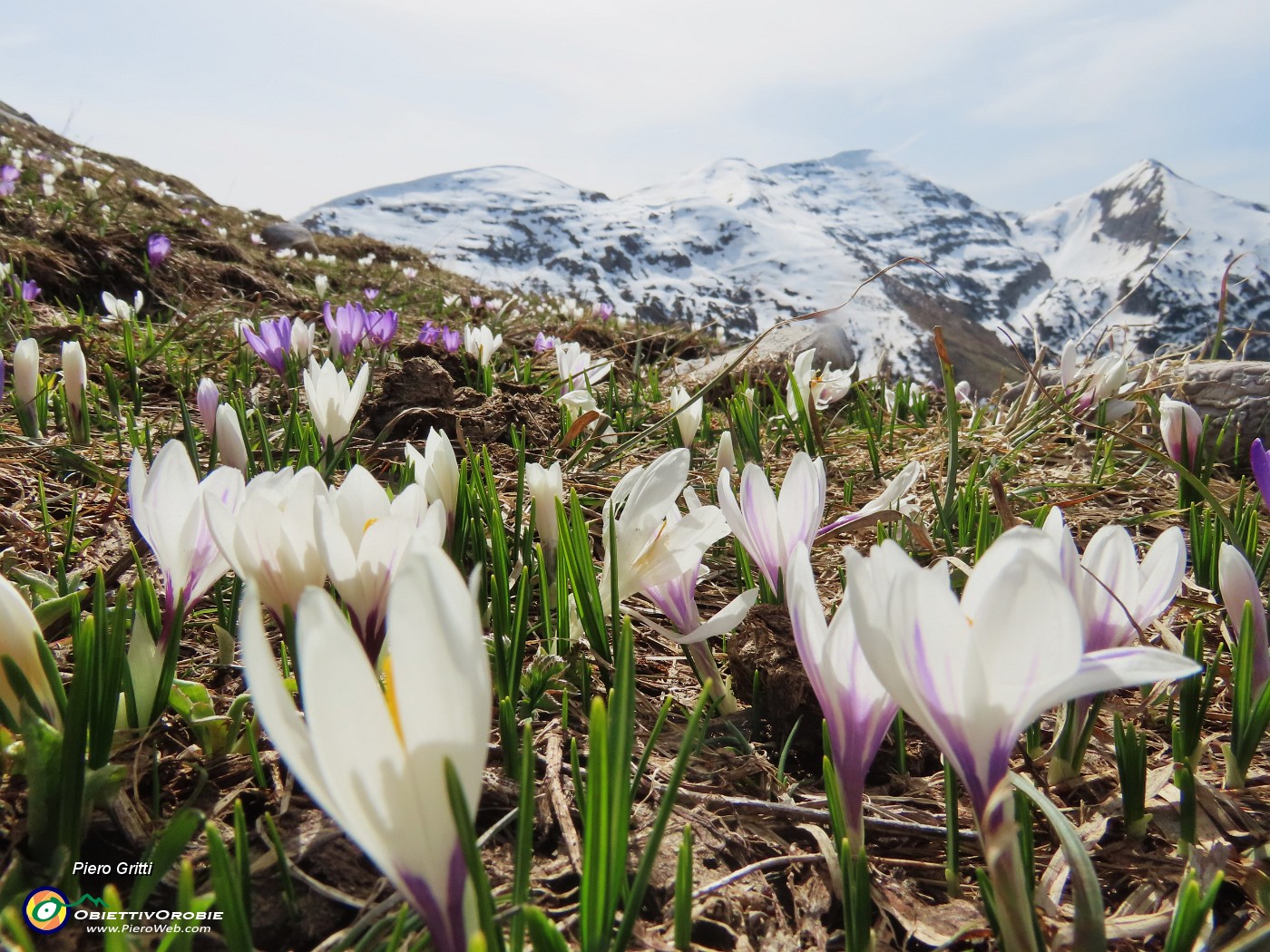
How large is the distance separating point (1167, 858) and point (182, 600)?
3.58ft

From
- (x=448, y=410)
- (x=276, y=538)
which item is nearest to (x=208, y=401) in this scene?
(x=448, y=410)

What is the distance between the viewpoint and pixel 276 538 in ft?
2.63

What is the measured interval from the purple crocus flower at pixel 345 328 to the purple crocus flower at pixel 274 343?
22 cm

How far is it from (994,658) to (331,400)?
1.43 m

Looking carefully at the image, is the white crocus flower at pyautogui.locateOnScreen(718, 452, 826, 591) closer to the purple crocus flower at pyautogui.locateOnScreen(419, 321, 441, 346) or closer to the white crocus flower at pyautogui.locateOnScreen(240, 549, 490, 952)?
the white crocus flower at pyautogui.locateOnScreen(240, 549, 490, 952)

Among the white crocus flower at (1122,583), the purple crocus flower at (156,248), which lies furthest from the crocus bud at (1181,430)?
the purple crocus flower at (156,248)

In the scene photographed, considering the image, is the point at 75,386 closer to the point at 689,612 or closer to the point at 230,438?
the point at 230,438

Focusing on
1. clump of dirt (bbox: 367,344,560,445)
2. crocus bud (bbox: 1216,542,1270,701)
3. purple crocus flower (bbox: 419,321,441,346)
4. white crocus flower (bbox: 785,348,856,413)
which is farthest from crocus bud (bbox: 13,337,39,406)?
crocus bud (bbox: 1216,542,1270,701)

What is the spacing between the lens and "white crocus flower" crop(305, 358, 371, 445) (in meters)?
1.59

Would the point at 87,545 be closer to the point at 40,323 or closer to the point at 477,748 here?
the point at 477,748

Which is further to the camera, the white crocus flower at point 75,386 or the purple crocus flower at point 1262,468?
the white crocus flower at point 75,386

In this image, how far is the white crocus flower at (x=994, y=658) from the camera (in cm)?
53

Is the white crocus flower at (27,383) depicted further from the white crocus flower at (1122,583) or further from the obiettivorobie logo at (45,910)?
the white crocus flower at (1122,583)

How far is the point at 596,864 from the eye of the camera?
0.54 metres
